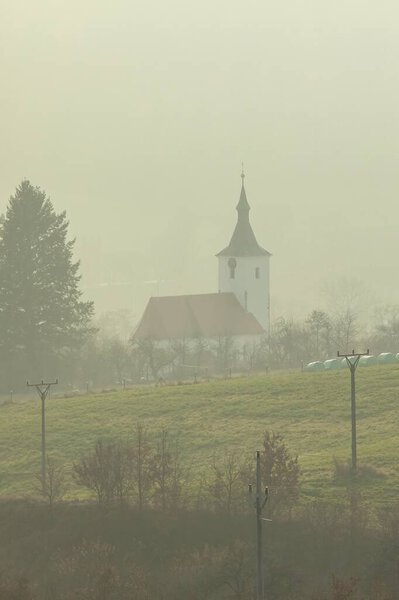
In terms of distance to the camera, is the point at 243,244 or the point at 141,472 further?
the point at 243,244

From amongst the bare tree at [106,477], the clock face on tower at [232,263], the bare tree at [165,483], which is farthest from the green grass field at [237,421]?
the clock face on tower at [232,263]

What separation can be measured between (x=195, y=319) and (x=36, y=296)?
19.2m

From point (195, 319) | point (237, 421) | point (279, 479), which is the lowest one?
point (279, 479)

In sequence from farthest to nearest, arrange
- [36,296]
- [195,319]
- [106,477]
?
[195,319] < [36,296] < [106,477]

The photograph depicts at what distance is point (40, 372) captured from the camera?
326 ft

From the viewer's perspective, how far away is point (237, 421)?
71.1 metres

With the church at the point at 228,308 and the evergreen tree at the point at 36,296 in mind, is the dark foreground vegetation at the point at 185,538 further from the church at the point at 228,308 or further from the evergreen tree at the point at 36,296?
the church at the point at 228,308

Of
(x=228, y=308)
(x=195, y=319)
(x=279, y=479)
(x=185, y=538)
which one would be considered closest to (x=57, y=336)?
(x=195, y=319)

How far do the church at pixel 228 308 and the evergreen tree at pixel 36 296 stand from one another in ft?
33.8

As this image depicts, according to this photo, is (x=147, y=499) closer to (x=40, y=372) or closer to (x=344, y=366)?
(x=344, y=366)

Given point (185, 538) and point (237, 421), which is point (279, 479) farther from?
point (237, 421)

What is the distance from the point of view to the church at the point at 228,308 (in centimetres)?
11712

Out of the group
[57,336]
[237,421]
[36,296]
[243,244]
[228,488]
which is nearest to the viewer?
[228,488]

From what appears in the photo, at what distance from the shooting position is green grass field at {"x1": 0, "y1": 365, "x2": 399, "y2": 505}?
61.6 metres
